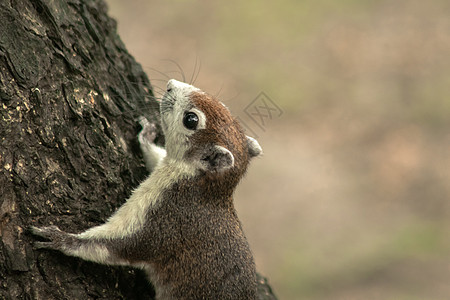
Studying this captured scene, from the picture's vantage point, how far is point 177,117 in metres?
4.89

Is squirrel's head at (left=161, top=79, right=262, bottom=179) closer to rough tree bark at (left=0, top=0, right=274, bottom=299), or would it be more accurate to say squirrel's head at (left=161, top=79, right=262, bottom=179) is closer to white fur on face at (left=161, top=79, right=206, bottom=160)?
white fur on face at (left=161, top=79, right=206, bottom=160)

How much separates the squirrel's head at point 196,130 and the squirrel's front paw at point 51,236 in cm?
126

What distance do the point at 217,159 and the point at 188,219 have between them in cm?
54

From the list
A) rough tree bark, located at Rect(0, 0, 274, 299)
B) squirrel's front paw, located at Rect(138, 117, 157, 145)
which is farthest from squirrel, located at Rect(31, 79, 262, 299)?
squirrel's front paw, located at Rect(138, 117, 157, 145)

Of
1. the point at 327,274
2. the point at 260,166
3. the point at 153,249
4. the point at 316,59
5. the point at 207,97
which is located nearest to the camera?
the point at 153,249

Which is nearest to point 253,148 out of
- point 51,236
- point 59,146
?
point 59,146

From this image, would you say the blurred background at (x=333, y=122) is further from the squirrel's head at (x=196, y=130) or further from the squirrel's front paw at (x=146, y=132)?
the squirrel's head at (x=196, y=130)

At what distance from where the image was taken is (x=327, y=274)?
9.97 metres

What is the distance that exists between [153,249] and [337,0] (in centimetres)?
1193

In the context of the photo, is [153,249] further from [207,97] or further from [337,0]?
[337,0]

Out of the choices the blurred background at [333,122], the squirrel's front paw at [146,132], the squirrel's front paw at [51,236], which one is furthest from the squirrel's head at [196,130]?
the blurred background at [333,122]

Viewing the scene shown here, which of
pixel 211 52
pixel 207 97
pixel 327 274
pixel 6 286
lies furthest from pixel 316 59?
pixel 6 286

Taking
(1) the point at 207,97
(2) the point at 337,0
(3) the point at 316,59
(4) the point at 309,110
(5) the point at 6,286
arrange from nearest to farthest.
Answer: (5) the point at 6,286
(1) the point at 207,97
(4) the point at 309,110
(3) the point at 316,59
(2) the point at 337,0

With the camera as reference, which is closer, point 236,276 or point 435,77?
point 236,276
